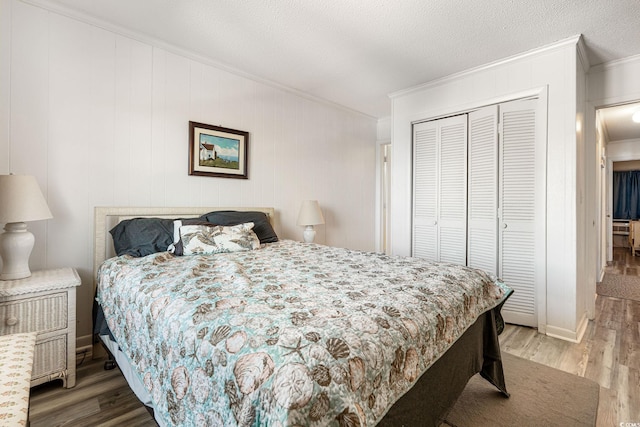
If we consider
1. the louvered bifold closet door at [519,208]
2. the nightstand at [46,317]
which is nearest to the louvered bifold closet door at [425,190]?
the louvered bifold closet door at [519,208]

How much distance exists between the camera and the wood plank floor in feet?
5.26

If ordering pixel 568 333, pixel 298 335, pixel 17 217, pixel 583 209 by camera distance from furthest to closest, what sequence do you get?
pixel 583 209 → pixel 568 333 → pixel 17 217 → pixel 298 335

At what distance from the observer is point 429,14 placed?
2.22 m

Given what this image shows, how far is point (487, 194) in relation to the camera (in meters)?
3.04

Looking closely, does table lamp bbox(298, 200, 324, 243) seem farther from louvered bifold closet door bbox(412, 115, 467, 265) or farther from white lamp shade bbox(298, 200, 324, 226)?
louvered bifold closet door bbox(412, 115, 467, 265)

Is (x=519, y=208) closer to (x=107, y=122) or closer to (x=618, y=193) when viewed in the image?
(x=107, y=122)

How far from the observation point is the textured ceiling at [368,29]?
2137mm

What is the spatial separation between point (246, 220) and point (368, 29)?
1.88 m

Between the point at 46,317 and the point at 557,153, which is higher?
the point at 557,153

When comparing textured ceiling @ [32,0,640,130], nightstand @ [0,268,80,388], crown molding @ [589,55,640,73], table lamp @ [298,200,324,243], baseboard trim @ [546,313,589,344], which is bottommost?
baseboard trim @ [546,313,589,344]

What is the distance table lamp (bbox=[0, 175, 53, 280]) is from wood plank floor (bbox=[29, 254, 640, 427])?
0.74m

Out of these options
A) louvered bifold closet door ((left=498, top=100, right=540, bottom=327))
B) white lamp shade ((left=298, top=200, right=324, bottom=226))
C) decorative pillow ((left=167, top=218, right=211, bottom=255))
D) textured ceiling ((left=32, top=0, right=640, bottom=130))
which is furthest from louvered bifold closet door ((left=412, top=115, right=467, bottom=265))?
decorative pillow ((left=167, top=218, right=211, bottom=255))

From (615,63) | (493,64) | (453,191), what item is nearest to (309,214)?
(453,191)

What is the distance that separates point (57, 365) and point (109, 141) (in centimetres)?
156
